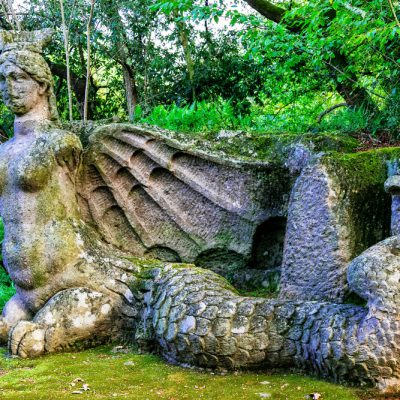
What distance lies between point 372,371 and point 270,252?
1.59 metres

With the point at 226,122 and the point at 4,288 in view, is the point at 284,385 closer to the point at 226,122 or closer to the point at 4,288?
the point at 226,122

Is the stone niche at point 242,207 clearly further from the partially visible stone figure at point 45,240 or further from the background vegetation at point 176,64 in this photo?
the background vegetation at point 176,64

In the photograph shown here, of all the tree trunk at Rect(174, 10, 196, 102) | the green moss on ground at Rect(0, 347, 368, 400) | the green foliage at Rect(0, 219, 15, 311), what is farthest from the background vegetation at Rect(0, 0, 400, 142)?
the green moss on ground at Rect(0, 347, 368, 400)

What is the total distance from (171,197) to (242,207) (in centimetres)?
58

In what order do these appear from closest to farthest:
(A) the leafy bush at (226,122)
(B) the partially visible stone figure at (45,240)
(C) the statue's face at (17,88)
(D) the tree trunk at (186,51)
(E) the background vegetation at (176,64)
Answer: (B) the partially visible stone figure at (45,240) → (C) the statue's face at (17,88) → (A) the leafy bush at (226,122) → (E) the background vegetation at (176,64) → (D) the tree trunk at (186,51)

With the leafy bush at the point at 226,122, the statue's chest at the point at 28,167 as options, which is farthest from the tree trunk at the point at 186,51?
the statue's chest at the point at 28,167

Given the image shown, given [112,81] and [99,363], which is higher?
[112,81]

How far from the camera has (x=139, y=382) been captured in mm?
3055

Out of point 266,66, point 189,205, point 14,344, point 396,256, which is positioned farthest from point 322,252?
point 266,66

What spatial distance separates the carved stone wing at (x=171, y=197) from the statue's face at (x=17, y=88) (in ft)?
1.74

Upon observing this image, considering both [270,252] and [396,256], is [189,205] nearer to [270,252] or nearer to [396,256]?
[270,252]

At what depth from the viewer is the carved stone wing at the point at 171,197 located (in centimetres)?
416

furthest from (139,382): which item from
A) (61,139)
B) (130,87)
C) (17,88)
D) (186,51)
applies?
(130,87)

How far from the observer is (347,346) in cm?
275
